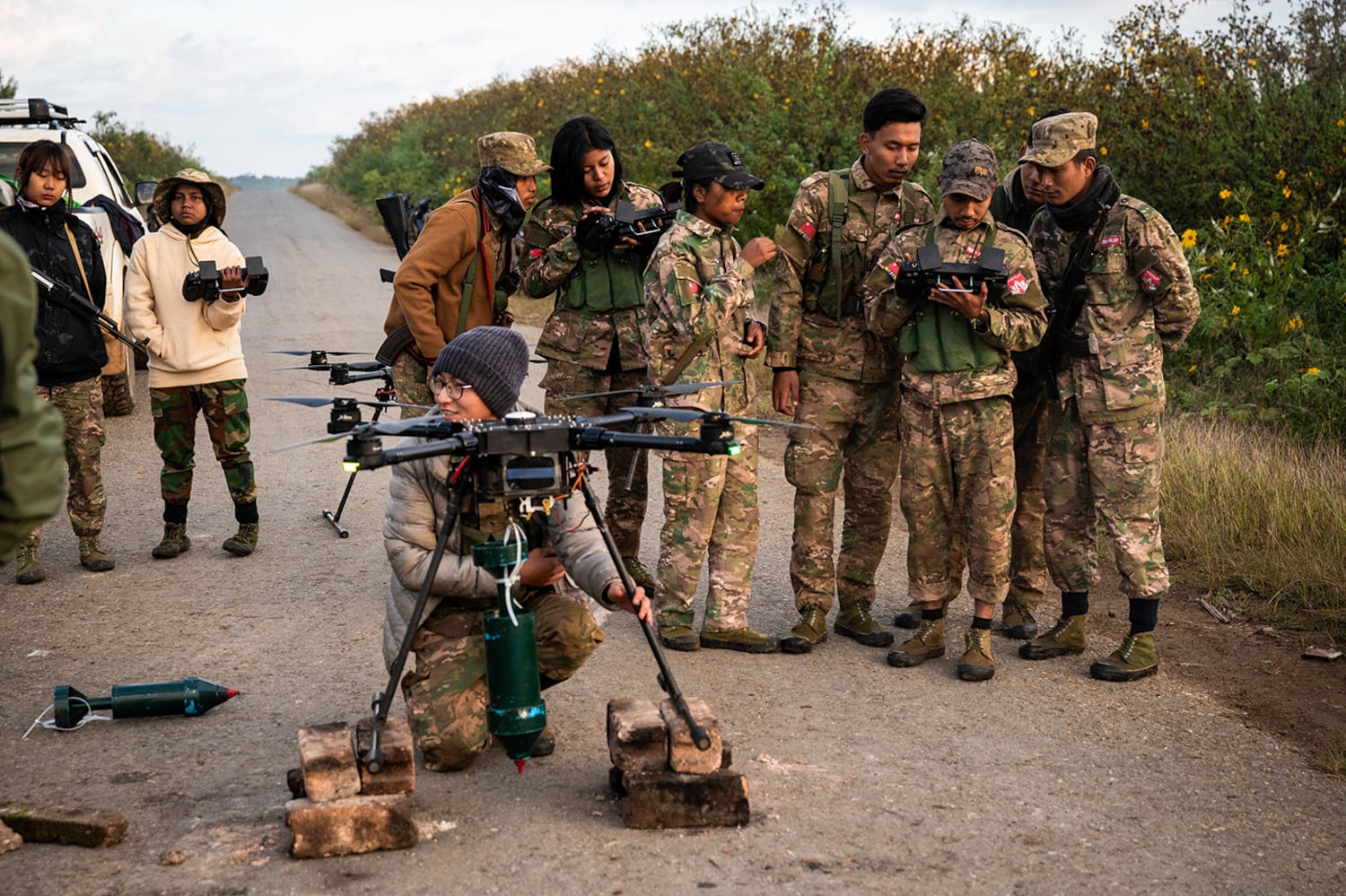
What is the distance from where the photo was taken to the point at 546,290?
641 centimetres

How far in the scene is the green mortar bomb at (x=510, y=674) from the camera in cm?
376

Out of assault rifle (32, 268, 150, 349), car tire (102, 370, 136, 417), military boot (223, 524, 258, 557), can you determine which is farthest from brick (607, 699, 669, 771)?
car tire (102, 370, 136, 417)

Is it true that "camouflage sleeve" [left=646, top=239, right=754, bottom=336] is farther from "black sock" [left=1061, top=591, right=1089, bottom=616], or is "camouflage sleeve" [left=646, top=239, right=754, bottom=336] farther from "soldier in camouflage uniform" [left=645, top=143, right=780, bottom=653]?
"black sock" [left=1061, top=591, right=1089, bottom=616]

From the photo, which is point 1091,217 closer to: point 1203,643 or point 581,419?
point 1203,643

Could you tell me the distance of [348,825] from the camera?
3.76m

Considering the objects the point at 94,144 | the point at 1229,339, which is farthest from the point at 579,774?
the point at 94,144

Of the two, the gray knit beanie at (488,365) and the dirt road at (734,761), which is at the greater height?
the gray knit beanie at (488,365)

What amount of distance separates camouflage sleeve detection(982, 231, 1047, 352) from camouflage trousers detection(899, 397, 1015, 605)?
0.28m

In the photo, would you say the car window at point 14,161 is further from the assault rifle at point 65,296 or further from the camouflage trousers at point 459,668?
the camouflage trousers at point 459,668

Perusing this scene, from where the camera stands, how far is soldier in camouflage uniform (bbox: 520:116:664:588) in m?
6.20

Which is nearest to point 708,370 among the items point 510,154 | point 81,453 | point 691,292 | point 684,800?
point 691,292

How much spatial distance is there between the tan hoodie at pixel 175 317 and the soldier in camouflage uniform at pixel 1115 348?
421 cm

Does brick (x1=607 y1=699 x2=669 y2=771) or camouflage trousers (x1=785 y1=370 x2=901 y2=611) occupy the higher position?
camouflage trousers (x1=785 y1=370 x2=901 y2=611)

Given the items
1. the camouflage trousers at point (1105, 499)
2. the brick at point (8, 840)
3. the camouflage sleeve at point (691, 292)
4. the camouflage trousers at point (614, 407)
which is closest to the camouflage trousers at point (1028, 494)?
the camouflage trousers at point (1105, 499)
